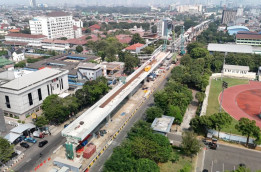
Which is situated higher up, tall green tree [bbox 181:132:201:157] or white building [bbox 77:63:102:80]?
white building [bbox 77:63:102:80]

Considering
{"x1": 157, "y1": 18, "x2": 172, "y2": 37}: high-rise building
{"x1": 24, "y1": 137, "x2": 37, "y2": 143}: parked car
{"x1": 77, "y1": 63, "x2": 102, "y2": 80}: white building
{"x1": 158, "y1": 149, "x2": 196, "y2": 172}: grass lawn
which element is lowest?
{"x1": 158, "y1": 149, "x2": 196, "y2": 172}: grass lawn

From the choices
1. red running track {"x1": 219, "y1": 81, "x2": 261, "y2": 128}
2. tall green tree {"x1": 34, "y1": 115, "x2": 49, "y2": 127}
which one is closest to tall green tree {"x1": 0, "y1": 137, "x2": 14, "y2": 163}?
tall green tree {"x1": 34, "y1": 115, "x2": 49, "y2": 127}

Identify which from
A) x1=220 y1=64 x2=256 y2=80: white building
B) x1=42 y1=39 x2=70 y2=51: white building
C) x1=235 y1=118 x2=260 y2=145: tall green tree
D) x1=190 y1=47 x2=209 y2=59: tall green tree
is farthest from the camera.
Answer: x1=42 y1=39 x2=70 y2=51: white building

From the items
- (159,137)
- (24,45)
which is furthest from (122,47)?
(159,137)

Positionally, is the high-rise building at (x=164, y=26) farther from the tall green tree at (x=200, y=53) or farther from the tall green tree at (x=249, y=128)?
the tall green tree at (x=249, y=128)

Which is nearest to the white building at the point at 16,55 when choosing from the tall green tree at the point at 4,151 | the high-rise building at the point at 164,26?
the tall green tree at the point at 4,151

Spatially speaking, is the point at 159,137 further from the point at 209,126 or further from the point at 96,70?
the point at 96,70

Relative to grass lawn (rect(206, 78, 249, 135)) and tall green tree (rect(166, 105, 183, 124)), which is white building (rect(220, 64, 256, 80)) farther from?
tall green tree (rect(166, 105, 183, 124))
